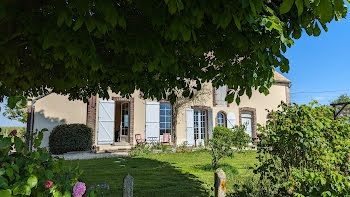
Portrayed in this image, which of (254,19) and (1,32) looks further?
(1,32)

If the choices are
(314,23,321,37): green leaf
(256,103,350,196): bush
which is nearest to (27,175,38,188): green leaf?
(314,23,321,37): green leaf

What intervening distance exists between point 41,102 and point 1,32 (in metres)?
9.37

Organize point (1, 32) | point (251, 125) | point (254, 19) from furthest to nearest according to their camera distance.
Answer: point (251, 125), point (1, 32), point (254, 19)

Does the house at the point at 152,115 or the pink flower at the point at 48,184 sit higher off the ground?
the house at the point at 152,115

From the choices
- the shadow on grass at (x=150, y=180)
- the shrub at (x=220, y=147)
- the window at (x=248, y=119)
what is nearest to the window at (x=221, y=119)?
the window at (x=248, y=119)

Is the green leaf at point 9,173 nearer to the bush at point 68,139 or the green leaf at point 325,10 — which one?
the green leaf at point 325,10

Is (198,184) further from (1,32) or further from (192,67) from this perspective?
(1,32)

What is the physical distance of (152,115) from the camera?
1219 cm

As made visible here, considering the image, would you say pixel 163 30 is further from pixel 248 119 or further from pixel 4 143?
pixel 248 119

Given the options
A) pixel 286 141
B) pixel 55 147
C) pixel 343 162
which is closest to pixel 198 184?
pixel 286 141

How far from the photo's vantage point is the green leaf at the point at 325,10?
1095 mm

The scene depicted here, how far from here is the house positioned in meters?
10.7

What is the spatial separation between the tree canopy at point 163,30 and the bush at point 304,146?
37.4 inches

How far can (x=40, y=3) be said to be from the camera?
2199mm
